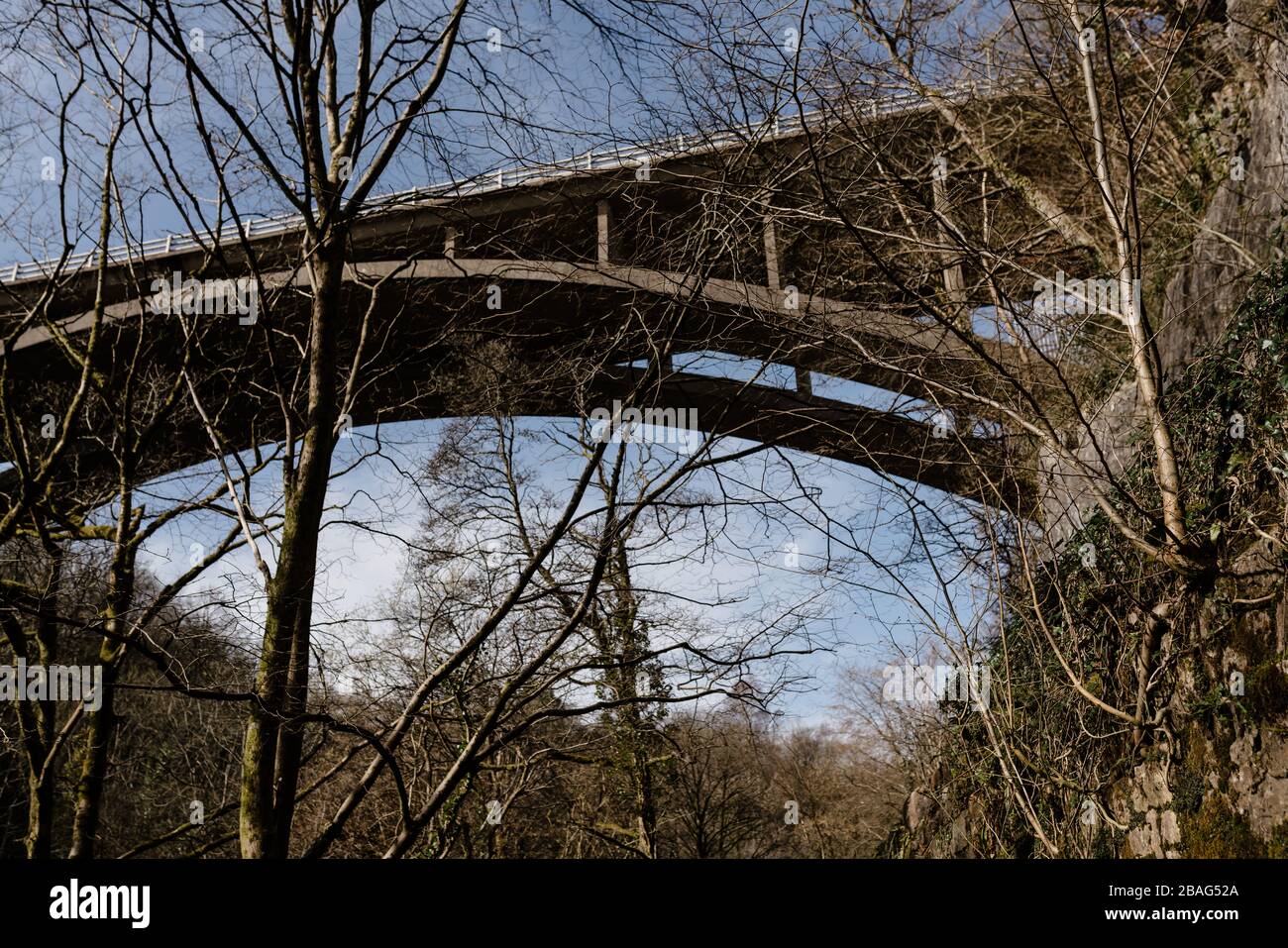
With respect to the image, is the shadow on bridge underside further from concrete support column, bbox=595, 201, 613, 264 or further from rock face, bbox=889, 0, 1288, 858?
rock face, bbox=889, 0, 1288, 858

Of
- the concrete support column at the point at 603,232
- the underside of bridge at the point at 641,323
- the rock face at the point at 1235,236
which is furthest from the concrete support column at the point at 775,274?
the rock face at the point at 1235,236

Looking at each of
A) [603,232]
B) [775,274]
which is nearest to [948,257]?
[775,274]

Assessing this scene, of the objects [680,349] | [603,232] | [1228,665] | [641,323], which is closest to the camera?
[641,323]

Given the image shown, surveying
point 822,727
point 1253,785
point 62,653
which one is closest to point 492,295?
point 1253,785

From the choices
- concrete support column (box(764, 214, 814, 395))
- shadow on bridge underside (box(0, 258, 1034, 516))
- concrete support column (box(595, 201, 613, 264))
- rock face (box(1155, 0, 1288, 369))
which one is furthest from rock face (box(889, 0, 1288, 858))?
concrete support column (box(595, 201, 613, 264))

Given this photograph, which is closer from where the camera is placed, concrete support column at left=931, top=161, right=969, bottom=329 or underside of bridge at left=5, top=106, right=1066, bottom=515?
underside of bridge at left=5, top=106, right=1066, bottom=515

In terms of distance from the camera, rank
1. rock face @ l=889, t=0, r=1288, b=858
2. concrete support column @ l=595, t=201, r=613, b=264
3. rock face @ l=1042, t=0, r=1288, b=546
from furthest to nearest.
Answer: rock face @ l=1042, t=0, r=1288, b=546 → concrete support column @ l=595, t=201, r=613, b=264 → rock face @ l=889, t=0, r=1288, b=858

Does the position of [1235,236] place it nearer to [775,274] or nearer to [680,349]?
[775,274]

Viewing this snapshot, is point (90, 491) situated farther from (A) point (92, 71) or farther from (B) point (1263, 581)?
(B) point (1263, 581)

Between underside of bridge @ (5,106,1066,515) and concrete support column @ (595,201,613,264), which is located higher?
concrete support column @ (595,201,613,264)

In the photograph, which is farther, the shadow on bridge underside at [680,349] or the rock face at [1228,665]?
the rock face at [1228,665]

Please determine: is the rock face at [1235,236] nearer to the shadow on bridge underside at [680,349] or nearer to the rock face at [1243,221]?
the rock face at [1243,221]

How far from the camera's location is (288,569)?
3225 millimetres

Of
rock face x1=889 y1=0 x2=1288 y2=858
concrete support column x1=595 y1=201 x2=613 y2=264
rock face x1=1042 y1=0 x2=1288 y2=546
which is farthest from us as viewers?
rock face x1=1042 y1=0 x2=1288 y2=546
